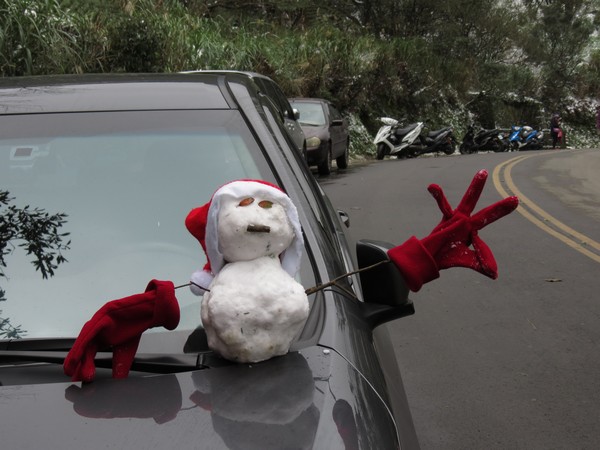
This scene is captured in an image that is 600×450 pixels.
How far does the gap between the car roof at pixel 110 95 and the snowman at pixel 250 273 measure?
86 cm

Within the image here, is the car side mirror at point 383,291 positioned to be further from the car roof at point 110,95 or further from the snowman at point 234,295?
the car roof at point 110,95

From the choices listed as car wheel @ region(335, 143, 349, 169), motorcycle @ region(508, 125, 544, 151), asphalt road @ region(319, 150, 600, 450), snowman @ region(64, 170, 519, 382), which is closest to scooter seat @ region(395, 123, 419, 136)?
car wheel @ region(335, 143, 349, 169)

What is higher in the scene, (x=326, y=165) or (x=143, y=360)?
(x=143, y=360)

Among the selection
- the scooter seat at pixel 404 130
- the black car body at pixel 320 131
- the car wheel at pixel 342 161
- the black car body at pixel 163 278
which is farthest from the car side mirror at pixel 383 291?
the scooter seat at pixel 404 130

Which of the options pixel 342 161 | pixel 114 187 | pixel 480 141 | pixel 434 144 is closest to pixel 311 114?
pixel 342 161

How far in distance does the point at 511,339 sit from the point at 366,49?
23.4m

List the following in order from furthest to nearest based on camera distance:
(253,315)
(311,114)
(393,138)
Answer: (393,138) → (311,114) → (253,315)

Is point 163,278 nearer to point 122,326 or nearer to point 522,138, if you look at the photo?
point 122,326

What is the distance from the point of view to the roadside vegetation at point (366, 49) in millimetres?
13117

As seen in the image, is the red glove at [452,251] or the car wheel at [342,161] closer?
the red glove at [452,251]

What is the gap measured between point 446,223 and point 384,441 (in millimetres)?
826

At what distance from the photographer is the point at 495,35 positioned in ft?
120

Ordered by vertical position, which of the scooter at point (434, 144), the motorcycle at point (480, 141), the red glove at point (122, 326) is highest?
the red glove at point (122, 326)

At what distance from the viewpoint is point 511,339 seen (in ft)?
17.9
